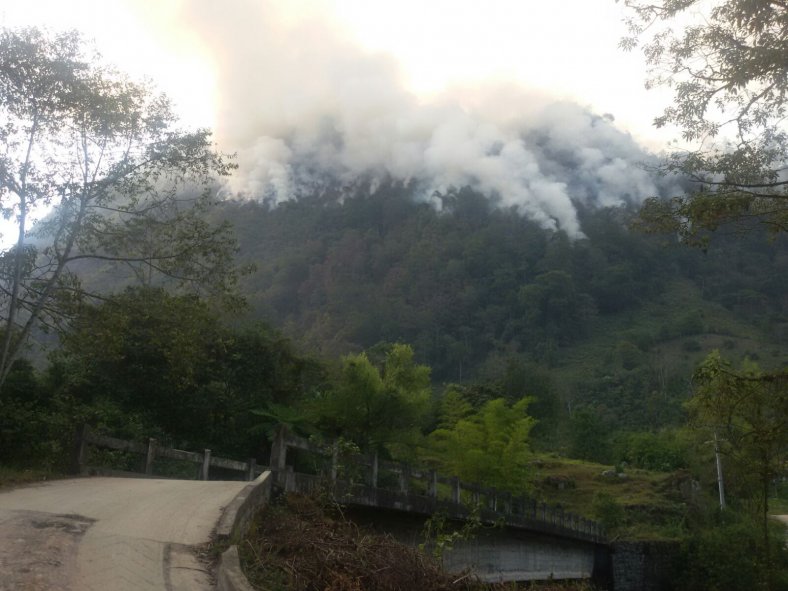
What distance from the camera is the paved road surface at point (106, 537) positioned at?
5.85 m

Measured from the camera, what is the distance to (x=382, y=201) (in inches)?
5650

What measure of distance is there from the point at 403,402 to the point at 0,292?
17730 millimetres

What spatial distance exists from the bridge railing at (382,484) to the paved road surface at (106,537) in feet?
4.96

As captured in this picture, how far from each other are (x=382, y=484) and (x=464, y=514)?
684 cm

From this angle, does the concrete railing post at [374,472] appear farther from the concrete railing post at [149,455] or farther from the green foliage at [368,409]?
the green foliage at [368,409]

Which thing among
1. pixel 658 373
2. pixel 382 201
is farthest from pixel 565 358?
pixel 382 201

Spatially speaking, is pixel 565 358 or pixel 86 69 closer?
pixel 86 69

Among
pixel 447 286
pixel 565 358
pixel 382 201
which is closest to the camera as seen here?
pixel 565 358

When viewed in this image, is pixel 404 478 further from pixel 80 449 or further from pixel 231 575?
pixel 231 575

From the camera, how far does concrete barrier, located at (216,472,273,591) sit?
18.0 ft

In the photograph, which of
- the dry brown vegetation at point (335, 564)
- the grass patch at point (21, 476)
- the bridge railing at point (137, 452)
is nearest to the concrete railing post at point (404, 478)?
the bridge railing at point (137, 452)

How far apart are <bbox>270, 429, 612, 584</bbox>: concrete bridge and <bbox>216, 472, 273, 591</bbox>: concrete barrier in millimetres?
1224

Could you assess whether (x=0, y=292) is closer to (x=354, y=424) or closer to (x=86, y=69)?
(x=86, y=69)

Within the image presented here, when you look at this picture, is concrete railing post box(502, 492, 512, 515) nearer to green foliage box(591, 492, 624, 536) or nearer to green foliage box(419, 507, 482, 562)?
green foliage box(419, 507, 482, 562)
